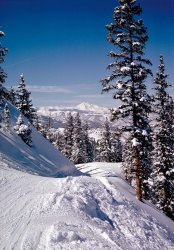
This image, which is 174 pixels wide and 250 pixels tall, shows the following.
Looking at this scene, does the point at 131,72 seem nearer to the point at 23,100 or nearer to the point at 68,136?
the point at 23,100

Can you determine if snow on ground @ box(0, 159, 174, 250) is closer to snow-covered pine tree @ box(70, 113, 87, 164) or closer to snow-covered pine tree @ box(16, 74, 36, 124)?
snow-covered pine tree @ box(16, 74, 36, 124)

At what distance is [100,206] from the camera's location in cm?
1409

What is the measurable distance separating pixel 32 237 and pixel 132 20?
15922 millimetres

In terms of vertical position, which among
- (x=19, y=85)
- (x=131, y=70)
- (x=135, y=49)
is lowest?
(x=131, y=70)

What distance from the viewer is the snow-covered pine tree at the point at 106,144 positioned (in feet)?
213

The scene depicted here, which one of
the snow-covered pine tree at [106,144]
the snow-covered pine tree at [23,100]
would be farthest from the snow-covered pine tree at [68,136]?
the snow-covered pine tree at [23,100]

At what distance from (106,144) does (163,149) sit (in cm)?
3662

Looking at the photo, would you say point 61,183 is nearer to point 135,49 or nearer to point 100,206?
point 100,206

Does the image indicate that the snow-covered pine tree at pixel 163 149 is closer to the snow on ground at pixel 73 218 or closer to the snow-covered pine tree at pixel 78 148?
the snow on ground at pixel 73 218

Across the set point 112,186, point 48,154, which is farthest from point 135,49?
point 48,154

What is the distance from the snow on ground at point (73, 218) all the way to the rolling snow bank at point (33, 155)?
10089mm

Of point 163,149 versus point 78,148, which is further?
point 78,148

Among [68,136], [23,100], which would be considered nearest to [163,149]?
[23,100]

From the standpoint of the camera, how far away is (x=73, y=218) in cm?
1184
